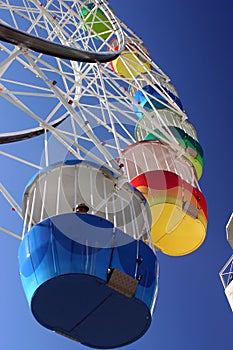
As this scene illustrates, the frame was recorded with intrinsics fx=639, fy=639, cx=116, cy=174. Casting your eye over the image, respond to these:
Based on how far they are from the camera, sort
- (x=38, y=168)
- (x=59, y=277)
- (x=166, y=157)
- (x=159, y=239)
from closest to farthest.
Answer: (x=59, y=277), (x=38, y=168), (x=159, y=239), (x=166, y=157)

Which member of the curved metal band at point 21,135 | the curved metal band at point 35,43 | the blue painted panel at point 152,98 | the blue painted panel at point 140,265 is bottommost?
the blue painted panel at point 140,265

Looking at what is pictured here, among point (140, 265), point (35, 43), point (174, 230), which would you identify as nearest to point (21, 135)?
point (174, 230)

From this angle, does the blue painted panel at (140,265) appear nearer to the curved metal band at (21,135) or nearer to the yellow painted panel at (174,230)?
the yellow painted panel at (174,230)

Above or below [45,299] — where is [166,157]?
above

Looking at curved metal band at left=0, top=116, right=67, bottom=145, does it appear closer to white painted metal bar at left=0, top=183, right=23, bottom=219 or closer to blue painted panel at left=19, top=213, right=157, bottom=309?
white painted metal bar at left=0, top=183, right=23, bottom=219

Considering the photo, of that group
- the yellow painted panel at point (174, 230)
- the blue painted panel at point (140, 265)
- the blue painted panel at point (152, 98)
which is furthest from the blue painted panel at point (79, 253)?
the blue painted panel at point (152, 98)

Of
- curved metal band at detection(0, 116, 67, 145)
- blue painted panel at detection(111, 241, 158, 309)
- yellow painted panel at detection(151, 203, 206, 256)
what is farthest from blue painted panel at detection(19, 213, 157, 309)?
curved metal band at detection(0, 116, 67, 145)

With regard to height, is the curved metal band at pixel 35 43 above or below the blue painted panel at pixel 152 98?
below

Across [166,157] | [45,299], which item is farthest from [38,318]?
[166,157]

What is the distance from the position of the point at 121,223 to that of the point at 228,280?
4.73 m

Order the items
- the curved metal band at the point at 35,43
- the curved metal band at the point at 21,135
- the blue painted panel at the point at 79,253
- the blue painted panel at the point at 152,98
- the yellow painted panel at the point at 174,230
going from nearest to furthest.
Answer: the blue painted panel at the point at 79,253 < the curved metal band at the point at 35,43 < the yellow painted panel at the point at 174,230 < the curved metal band at the point at 21,135 < the blue painted panel at the point at 152,98

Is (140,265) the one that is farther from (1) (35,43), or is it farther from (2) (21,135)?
(2) (21,135)

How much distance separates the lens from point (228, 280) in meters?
11.1

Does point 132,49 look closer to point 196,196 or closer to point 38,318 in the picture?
point 196,196
